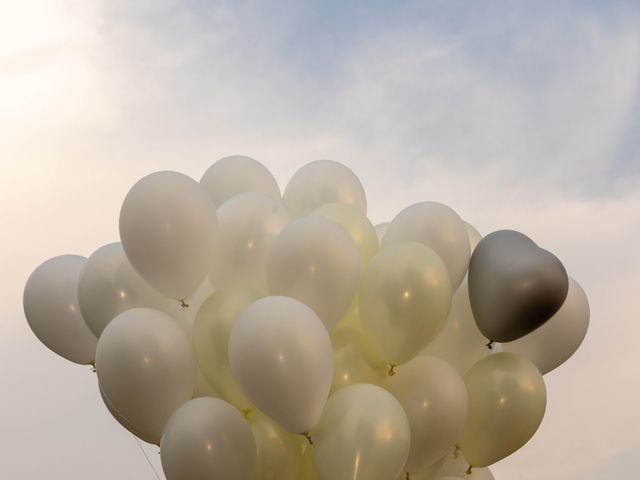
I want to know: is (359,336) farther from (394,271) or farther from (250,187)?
(250,187)

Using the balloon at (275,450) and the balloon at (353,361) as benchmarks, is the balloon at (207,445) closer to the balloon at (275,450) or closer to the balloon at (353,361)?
the balloon at (275,450)

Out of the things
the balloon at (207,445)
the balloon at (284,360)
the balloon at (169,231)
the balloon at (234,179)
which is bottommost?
the balloon at (207,445)

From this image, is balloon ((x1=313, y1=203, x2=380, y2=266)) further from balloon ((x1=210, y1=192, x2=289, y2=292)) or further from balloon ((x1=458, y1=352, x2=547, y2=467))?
balloon ((x1=458, y1=352, x2=547, y2=467))

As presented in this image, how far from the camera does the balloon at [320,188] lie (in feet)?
13.2

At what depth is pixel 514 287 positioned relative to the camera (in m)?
3.38

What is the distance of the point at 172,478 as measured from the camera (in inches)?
128

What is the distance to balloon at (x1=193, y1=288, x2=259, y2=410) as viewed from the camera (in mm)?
3393

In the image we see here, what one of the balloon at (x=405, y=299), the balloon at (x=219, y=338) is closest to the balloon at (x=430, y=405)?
the balloon at (x=405, y=299)

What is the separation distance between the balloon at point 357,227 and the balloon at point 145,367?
0.65 meters

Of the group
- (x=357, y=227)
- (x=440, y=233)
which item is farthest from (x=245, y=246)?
(x=440, y=233)

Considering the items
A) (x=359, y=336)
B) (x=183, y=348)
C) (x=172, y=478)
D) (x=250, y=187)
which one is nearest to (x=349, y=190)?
(x=250, y=187)

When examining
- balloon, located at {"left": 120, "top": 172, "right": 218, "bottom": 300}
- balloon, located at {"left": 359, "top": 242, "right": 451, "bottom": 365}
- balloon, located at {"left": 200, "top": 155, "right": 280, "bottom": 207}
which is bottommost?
balloon, located at {"left": 359, "top": 242, "right": 451, "bottom": 365}

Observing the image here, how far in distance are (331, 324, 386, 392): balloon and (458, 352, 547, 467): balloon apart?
0.38 metres

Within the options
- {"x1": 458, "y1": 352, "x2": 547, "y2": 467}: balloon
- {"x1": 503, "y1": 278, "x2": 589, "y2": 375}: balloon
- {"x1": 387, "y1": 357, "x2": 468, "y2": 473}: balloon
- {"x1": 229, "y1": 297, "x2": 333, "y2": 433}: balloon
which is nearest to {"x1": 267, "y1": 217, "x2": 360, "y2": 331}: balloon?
{"x1": 229, "y1": 297, "x2": 333, "y2": 433}: balloon
